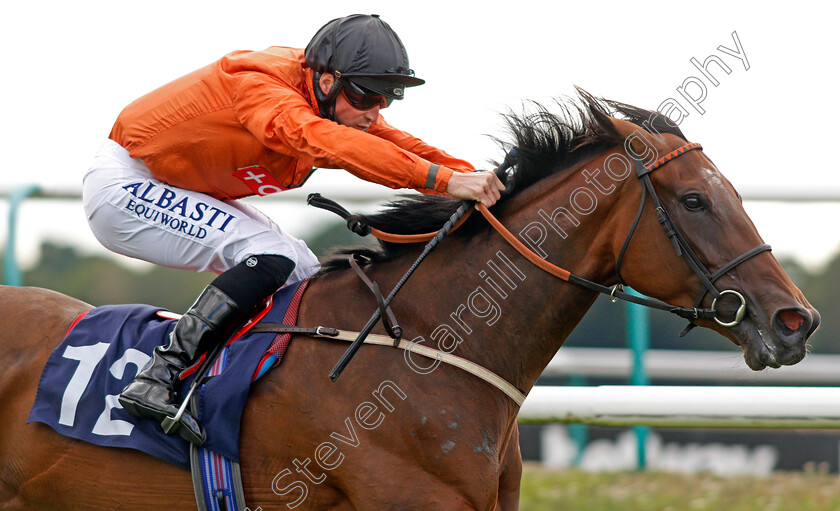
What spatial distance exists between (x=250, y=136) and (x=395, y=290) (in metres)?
0.80

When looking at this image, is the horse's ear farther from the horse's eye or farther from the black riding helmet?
the black riding helmet

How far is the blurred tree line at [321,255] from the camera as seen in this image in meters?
5.72

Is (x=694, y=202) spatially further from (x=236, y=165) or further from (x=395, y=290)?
(x=236, y=165)

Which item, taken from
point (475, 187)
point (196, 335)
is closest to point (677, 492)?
point (475, 187)

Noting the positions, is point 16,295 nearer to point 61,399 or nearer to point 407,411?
point 61,399

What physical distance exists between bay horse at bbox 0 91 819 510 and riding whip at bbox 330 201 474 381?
5cm

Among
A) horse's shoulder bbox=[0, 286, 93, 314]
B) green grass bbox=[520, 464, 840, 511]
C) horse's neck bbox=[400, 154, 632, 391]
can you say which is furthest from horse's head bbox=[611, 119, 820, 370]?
green grass bbox=[520, 464, 840, 511]

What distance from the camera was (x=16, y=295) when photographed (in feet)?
11.2

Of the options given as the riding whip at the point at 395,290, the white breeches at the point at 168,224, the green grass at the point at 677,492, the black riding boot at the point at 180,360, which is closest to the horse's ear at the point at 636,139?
the riding whip at the point at 395,290

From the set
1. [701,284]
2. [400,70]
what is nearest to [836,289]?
[701,284]

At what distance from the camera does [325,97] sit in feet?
10.3

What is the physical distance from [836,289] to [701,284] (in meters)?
3.92

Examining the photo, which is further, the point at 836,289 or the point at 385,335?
the point at 836,289

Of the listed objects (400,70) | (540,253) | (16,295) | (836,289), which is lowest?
(836,289)
